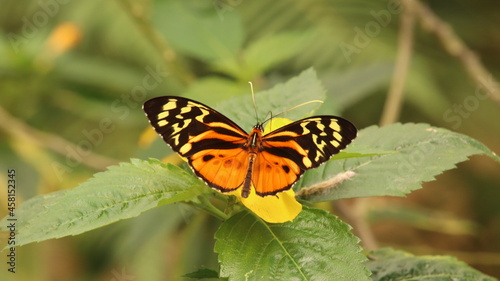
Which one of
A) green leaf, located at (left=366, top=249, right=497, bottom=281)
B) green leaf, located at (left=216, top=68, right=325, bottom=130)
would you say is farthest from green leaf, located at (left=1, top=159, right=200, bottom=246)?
green leaf, located at (left=366, top=249, right=497, bottom=281)

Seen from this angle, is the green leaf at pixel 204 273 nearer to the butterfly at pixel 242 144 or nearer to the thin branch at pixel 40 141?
the butterfly at pixel 242 144

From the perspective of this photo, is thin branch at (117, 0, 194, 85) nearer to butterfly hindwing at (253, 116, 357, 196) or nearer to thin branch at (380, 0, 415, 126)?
thin branch at (380, 0, 415, 126)

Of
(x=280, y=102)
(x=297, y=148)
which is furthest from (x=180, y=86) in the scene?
(x=297, y=148)

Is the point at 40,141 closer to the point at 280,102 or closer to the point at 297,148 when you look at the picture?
the point at 280,102

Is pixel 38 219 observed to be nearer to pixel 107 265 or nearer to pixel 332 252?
pixel 332 252

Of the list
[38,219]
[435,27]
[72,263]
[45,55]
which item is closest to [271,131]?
[38,219]

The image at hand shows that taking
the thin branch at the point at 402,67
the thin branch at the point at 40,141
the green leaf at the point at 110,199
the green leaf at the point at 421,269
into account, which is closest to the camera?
the green leaf at the point at 110,199

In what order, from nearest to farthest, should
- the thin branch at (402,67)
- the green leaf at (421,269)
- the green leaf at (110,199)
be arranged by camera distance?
the green leaf at (110,199)
the green leaf at (421,269)
the thin branch at (402,67)

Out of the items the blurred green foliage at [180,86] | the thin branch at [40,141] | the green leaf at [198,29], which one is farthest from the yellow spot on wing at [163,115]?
the thin branch at [40,141]
